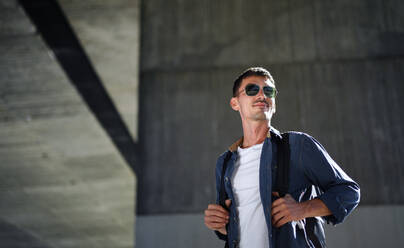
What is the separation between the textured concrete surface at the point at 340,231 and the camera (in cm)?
605

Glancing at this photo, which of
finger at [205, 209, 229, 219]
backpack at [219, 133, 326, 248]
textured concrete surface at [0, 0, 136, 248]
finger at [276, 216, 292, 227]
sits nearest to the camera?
finger at [276, 216, 292, 227]

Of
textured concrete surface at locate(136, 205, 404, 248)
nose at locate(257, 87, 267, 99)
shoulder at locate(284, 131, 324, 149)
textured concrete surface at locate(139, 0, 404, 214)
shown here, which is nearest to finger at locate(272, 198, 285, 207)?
shoulder at locate(284, 131, 324, 149)

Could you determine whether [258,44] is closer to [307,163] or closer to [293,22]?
[293,22]

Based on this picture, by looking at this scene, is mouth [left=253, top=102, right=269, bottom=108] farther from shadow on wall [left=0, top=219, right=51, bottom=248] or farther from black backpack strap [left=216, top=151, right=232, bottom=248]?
shadow on wall [left=0, top=219, right=51, bottom=248]

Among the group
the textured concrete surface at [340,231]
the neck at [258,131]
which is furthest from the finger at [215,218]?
the textured concrete surface at [340,231]

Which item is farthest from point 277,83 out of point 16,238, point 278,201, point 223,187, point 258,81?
point 16,238

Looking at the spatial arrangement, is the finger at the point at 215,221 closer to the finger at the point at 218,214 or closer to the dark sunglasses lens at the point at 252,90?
the finger at the point at 218,214

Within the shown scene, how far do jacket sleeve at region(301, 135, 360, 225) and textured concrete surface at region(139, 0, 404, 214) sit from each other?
477 centimetres

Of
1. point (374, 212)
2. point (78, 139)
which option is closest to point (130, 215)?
point (78, 139)

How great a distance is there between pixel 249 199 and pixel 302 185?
222 millimetres

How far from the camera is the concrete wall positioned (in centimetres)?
649

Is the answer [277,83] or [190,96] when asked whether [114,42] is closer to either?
[190,96]

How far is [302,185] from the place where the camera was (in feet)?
5.95

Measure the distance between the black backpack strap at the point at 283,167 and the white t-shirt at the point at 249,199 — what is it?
95 millimetres
